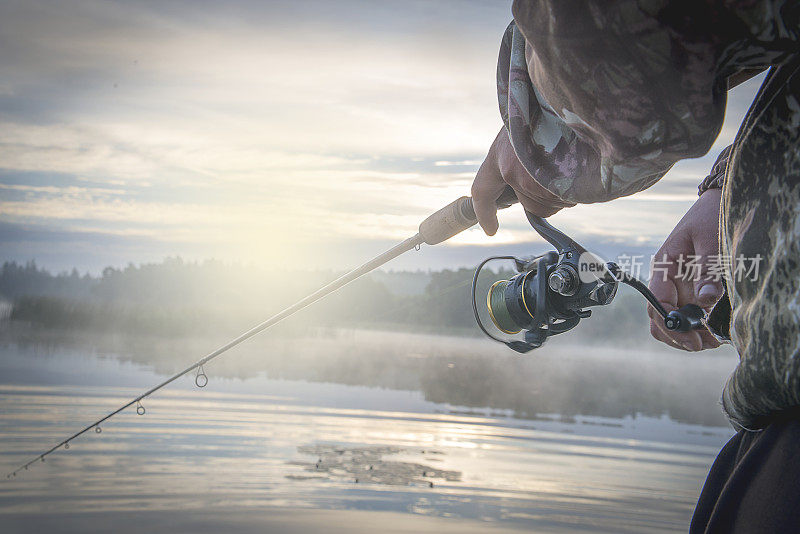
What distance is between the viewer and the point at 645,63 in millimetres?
780

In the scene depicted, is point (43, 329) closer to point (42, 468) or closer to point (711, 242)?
point (42, 468)

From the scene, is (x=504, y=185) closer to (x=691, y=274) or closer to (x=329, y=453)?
(x=691, y=274)

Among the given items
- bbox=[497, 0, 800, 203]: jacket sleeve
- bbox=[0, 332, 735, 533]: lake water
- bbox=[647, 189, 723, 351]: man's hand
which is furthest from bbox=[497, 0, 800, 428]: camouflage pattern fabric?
bbox=[0, 332, 735, 533]: lake water

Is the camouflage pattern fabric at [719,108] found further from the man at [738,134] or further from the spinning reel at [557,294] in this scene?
the spinning reel at [557,294]

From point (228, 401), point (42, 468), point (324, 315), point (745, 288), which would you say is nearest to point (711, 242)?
point (745, 288)

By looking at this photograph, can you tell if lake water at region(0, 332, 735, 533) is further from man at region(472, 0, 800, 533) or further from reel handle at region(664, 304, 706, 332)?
man at region(472, 0, 800, 533)

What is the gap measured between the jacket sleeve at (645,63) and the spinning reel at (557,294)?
59 centimetres

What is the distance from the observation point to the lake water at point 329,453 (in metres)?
5.56

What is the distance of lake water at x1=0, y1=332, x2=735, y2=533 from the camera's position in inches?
219

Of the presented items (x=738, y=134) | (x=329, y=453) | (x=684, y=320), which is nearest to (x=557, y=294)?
(x=684, y=320)

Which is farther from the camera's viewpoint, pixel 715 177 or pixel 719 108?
pixel 715 177

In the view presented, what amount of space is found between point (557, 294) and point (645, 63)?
0.95 metres

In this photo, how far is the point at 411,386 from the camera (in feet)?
44.3

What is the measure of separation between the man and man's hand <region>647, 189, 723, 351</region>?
2.41 ft
